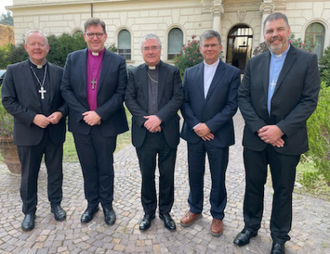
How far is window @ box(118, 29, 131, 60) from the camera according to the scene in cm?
2159

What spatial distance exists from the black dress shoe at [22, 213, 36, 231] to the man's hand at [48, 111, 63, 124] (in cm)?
129

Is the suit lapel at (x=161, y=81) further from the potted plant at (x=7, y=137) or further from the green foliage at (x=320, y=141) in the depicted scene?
the potted plant at (x=7, y=137)

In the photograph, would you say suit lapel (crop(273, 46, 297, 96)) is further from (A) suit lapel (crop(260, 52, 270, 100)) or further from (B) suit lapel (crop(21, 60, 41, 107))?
(B) suit lapel (crop(21, 60, 41, 107))

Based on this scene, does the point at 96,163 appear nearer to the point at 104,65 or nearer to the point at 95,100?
the point at 95,100

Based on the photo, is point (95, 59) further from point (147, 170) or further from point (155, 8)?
point (155, 8)

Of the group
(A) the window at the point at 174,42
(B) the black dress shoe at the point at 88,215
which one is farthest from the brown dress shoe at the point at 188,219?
(A) the window at the point at 174,42

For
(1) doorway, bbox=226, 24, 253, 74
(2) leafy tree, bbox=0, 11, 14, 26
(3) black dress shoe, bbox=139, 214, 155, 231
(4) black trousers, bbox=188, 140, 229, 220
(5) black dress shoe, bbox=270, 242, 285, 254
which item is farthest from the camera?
(2) leafy tree, bbox=0, 11, 14, 26

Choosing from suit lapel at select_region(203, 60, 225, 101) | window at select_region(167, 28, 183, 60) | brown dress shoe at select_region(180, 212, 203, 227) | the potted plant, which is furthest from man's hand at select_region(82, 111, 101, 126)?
window at select_region(167, 28, 183, 60)

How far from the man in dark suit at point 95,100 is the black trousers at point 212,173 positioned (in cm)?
104

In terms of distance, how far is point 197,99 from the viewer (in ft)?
10.6

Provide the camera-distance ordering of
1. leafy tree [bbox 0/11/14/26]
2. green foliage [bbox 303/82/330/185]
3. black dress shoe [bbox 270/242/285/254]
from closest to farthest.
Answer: black dress shoe [bbox 270/242/285/254] < green foliage [bbox 303/82/330/185] < leafy tree [bbox 0/11/14/26]

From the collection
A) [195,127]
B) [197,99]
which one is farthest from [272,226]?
[197,99]

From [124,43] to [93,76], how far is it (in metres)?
19.6

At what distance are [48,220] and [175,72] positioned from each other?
2.59 metres
